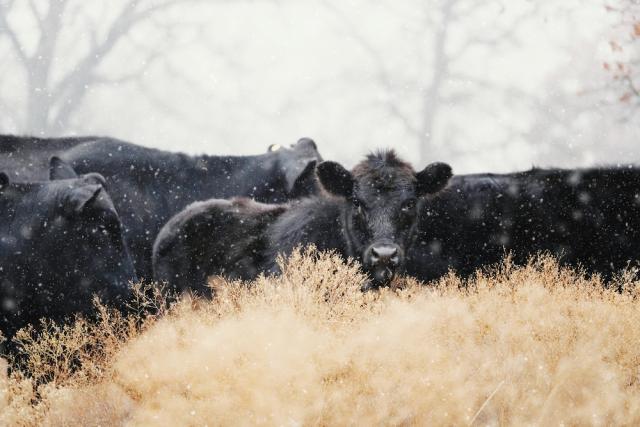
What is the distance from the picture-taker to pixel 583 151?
79.7ft

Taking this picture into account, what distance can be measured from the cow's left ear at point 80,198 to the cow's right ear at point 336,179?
1.79 meters

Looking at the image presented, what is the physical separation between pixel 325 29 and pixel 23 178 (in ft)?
58.5

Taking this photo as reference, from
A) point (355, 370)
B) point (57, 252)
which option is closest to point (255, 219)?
point (57, 252)

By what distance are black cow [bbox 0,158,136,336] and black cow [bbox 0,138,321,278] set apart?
90.3 inches

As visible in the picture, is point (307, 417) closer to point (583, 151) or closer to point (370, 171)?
point (370, 171)

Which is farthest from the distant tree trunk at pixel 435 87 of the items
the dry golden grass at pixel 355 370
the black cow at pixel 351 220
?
the dry golden grass at pixel 355 370

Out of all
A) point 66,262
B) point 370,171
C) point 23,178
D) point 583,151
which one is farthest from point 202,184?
point 583,151

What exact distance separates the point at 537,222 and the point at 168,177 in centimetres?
405

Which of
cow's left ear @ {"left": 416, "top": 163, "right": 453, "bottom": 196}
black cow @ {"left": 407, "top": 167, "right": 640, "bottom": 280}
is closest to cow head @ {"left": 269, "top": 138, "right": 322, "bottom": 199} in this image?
black cow @ {"left": 407, "top": 167, "right": 640, "bottom": 280}

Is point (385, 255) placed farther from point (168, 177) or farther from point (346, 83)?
point (346, 83)

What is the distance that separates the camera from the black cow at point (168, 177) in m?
A: 7.92

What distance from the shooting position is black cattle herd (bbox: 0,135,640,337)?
5.17 metres

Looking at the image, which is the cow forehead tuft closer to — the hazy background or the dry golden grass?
the dry golden grass

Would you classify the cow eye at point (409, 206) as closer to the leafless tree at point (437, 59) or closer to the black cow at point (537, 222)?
the black cow at point (537, 222)
